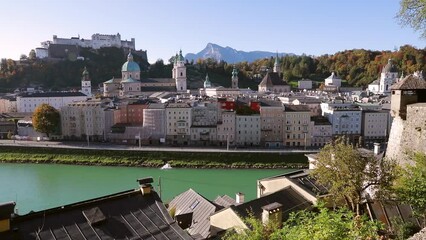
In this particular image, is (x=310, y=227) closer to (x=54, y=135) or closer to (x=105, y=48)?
(x=54, y=135)

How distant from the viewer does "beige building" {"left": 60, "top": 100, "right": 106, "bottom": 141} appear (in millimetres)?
33031

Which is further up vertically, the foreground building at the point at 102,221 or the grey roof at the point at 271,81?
the grey roof at the point at 271,81

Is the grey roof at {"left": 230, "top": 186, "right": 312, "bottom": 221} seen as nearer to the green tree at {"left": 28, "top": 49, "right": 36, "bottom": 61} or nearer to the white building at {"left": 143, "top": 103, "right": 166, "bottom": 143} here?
the white building at {"left": 143, "top": 103, "right": 166, "bottom": 143}

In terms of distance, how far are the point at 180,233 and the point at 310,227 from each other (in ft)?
5.61

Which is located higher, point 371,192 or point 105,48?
point 105,48

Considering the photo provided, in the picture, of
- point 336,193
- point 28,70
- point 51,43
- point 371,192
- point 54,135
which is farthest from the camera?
point 51,43

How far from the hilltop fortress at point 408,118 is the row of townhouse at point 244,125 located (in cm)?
1992

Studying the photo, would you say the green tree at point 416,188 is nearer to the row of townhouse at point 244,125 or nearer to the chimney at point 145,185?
the chimney at point 145,185

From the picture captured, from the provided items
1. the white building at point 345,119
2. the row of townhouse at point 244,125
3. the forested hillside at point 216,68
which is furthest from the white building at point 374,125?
the forested hillside at point 216,68

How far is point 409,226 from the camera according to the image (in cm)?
686

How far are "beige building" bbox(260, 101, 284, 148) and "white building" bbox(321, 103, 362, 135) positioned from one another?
14.4 ft

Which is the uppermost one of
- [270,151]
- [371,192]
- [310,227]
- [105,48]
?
[105,48]

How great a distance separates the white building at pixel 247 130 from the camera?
30672 millimetres

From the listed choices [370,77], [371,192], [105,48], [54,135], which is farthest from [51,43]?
[371,192]
